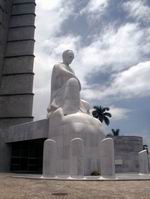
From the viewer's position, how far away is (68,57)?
24.9 meters

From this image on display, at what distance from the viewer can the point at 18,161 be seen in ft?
94.7

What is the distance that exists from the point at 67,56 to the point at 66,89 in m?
4.04

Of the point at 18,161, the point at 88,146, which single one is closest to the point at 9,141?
the point at 18,161

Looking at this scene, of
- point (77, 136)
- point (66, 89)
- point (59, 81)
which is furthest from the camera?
point (59, 81)

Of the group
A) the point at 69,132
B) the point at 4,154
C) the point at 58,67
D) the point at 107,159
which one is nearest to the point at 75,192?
the point at 107,159

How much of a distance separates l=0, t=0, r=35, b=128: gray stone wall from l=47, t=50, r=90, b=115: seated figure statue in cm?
1448

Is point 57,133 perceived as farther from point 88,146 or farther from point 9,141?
point 9,141

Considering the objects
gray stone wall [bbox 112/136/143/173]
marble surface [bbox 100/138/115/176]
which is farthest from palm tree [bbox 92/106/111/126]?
marble surface [bbox 100/138/115/176]

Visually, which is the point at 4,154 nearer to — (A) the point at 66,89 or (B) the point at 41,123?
(B) the point at 41,123

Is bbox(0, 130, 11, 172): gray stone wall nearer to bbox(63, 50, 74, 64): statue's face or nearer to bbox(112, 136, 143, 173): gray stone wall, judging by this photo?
bbox(63, 50, 74, 64): statue's face

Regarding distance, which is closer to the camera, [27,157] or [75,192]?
[75,192]

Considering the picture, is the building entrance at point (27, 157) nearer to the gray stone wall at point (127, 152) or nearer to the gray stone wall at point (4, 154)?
the gray stone wall at point (4, 154)

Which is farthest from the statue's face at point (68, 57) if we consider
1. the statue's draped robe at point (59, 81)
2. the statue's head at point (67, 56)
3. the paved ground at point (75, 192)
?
the paved ground at point (75, 192)

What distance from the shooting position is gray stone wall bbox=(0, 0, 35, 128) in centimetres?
3775
